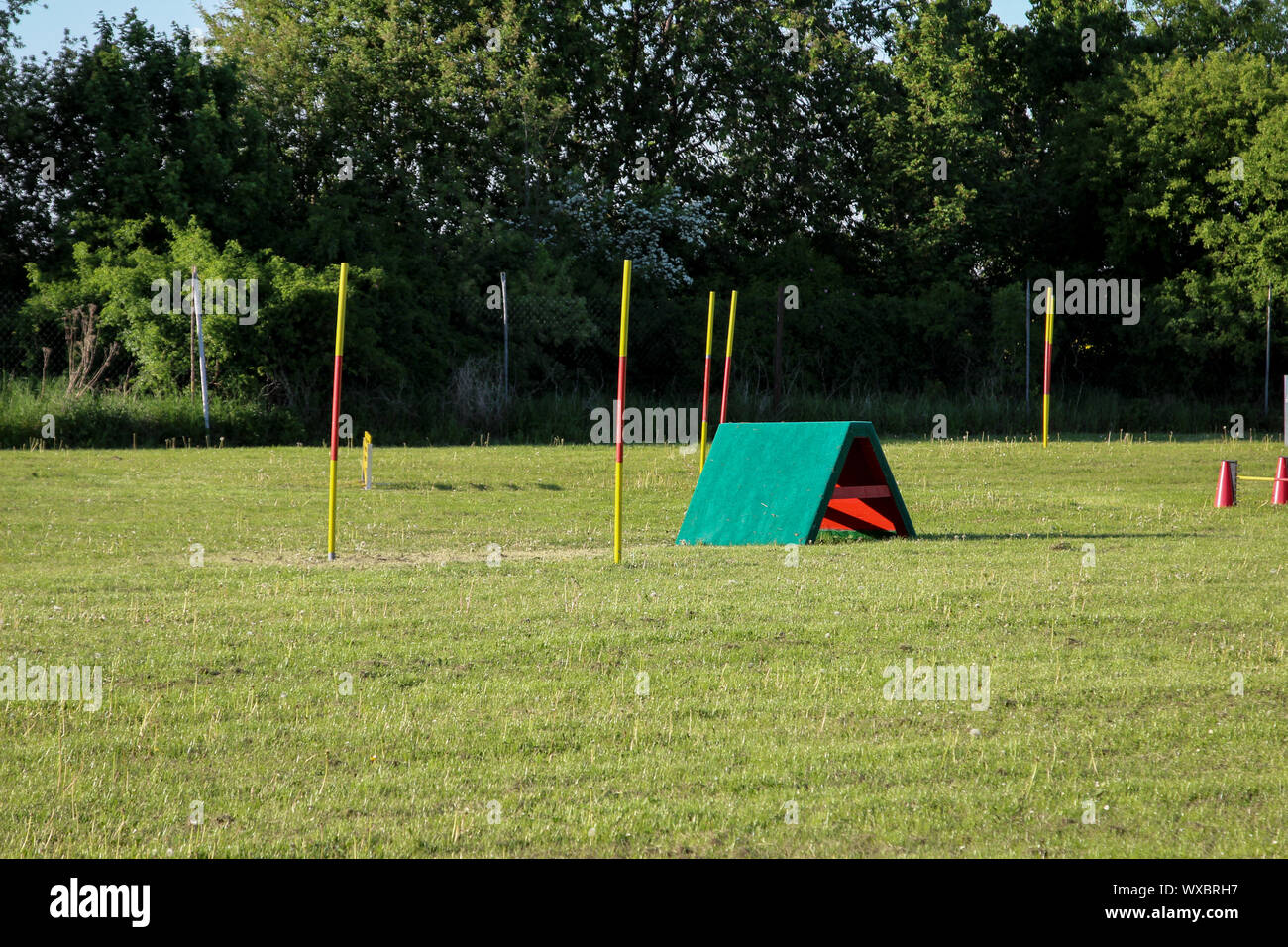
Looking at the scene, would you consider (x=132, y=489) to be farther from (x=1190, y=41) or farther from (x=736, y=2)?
(x=1190, y=41)

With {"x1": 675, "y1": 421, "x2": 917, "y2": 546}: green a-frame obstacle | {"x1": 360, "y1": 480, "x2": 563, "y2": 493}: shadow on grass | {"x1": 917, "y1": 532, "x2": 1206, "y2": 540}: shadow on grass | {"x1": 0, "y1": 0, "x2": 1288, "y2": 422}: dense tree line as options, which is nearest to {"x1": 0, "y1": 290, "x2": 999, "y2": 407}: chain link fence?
{"x1": 0, "y1": 0, "x2": 1288, "y2": 422}: dense tree line

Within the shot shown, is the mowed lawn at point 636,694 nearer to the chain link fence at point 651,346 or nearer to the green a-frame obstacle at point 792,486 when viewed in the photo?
the green a-frame obstacle at point 792,486

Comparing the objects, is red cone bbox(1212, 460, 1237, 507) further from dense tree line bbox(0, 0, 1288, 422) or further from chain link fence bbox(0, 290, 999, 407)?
dense tree line bbox(0, 0, 1288, 422)

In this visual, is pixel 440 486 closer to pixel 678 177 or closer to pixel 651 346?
pixel 651 346

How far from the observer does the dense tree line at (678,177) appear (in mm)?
28844

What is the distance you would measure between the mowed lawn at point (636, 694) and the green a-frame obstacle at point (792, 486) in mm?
536

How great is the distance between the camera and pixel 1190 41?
39781mm

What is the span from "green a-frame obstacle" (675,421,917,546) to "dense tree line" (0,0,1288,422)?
1376 centimetres

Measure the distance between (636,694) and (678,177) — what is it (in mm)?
34426

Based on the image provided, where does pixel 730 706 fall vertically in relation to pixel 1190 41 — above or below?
below

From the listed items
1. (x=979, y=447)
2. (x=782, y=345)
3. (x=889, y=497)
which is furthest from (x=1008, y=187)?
(x=889, y=497)

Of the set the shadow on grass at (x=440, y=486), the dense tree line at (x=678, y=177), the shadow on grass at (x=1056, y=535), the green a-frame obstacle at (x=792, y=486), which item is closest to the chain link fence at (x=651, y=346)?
the dense tree line at (x=678, y=177)

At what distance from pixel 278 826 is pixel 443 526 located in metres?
9.75

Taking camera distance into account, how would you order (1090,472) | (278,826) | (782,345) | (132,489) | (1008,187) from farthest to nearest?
(1008,187)
(782,345)
(1090,472)
(132,489)
(278,826)
